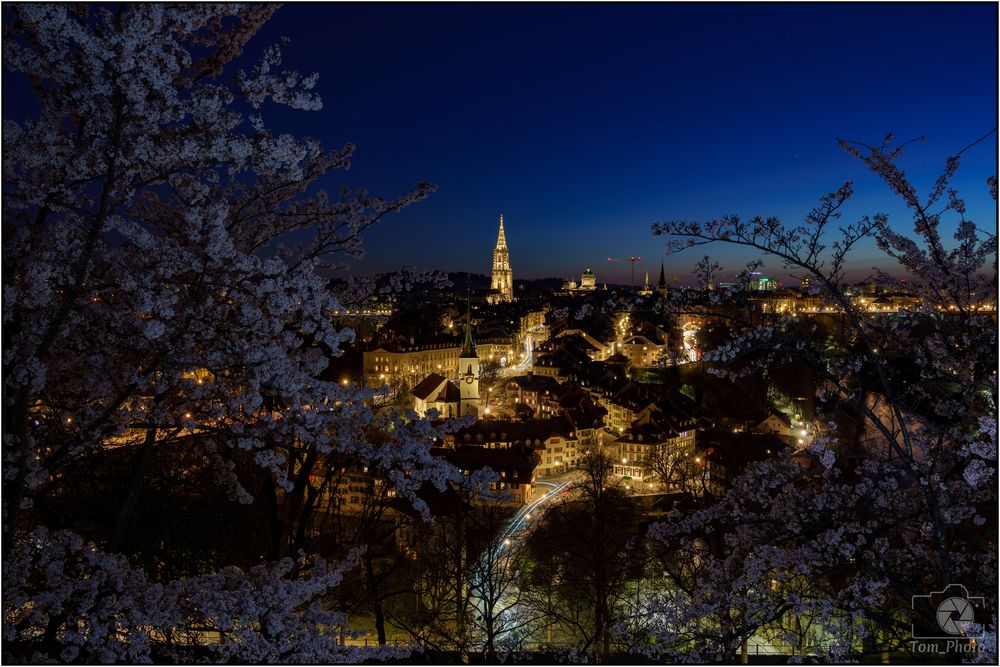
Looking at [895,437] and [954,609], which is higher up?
[895,437]

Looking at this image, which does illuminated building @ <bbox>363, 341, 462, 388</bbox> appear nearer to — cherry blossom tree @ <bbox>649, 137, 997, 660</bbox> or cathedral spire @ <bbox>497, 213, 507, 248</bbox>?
cherry blossom tree @ <bbox>649, 137, 997, 660</bbox>

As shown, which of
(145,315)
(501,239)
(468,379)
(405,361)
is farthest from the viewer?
(501,239)

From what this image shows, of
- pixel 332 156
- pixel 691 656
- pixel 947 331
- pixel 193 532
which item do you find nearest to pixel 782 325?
pixel 947 331

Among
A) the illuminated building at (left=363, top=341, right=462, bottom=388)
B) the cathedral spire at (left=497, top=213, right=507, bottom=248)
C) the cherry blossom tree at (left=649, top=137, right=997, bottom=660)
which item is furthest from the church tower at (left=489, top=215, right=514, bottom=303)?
the cherry blossom tree at (left=649, top=137, right=997, bottom=660)

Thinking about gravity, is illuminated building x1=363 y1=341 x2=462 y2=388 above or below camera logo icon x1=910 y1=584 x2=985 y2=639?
above

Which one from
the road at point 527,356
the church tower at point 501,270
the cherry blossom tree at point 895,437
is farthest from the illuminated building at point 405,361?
the church tower at point 501,270

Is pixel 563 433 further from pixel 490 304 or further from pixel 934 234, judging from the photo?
pixel 490 304

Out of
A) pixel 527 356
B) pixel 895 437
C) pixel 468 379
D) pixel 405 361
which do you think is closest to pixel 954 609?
pixel 895 437

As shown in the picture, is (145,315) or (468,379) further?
(468,379)

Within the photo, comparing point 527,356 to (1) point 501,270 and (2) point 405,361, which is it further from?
(1) point 501,270
